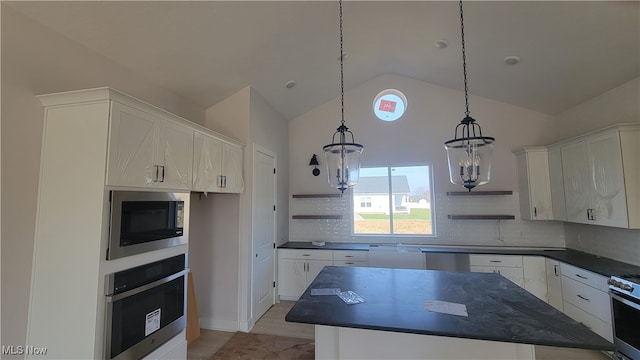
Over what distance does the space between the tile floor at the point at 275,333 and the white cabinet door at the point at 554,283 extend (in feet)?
2.02

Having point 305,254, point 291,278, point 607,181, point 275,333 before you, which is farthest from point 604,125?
point 275,333

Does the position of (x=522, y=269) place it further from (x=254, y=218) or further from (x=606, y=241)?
(x=254, y=218)

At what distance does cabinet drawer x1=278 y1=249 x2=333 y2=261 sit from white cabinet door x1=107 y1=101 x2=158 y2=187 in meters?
2.63

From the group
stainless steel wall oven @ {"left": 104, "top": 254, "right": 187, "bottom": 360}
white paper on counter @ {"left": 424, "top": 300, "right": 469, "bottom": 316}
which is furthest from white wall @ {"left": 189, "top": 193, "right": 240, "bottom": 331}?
white paper on counter @ {"left": 424, "top": 300, "right": 469, "bottom": 316}

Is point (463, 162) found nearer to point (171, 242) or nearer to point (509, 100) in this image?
point (171, 242)

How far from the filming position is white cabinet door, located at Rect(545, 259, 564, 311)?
132 inches

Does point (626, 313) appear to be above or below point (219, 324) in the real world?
above

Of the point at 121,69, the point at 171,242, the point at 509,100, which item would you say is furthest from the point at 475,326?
the point at 509,100

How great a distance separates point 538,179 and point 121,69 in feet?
17.6

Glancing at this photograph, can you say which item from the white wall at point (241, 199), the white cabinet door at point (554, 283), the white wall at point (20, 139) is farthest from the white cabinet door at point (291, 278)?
the white cabinet door at point (554, 283)

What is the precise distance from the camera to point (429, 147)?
4.51 metres

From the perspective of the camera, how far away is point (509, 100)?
4.17 meters

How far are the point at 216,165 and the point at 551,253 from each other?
460 centimetres

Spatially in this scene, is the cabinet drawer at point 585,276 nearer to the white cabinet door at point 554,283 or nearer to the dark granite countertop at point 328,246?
the white cabinet door at point 554,283
